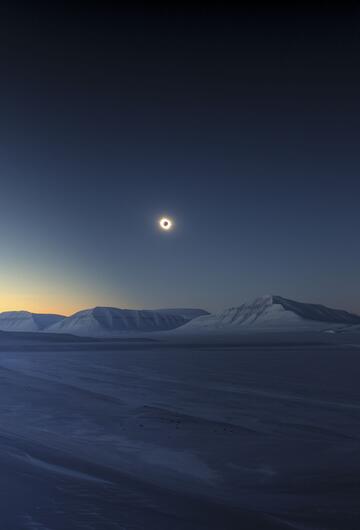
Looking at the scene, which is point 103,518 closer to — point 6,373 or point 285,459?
point 285,459

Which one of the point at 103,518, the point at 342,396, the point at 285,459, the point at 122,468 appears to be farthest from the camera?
the point at 342,396

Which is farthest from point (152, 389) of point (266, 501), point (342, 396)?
point (266, 501)

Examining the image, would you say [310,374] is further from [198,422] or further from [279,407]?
[198,422]

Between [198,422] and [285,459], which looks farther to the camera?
[198,422]

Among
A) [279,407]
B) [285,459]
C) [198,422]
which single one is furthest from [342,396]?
[285,459]

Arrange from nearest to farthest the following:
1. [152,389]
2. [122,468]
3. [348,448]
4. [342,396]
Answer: [122,468], [348,448], [342,396], [152,389]

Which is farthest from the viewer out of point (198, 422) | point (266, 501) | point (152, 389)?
point (152, 389)
